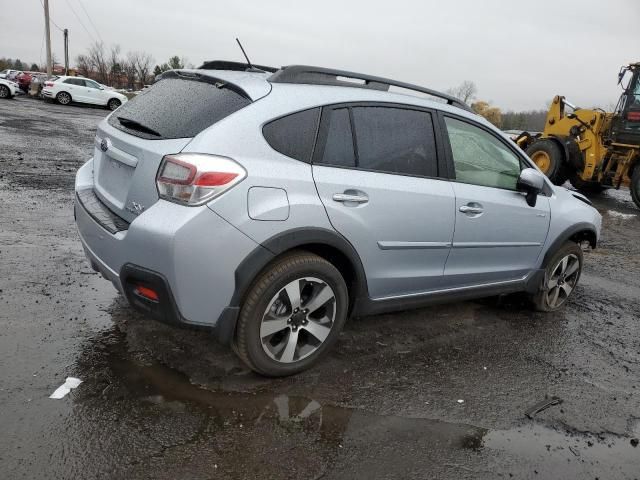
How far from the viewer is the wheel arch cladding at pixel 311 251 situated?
2697mm

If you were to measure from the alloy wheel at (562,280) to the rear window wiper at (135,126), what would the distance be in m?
3.47

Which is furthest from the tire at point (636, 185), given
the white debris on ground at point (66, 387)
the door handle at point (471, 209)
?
the white debris on ground at point (66, 387)

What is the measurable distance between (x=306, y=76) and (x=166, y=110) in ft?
2.81

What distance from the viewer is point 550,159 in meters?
12.1

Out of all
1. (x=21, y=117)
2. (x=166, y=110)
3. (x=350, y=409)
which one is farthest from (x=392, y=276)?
(x=21, y=117)

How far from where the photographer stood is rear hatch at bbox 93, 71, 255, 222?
2766 millimetres

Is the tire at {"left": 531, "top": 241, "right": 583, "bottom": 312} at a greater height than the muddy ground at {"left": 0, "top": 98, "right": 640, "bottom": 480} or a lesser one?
greater

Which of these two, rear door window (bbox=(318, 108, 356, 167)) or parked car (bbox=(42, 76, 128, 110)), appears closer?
rear door window (bbox=(318, 108, 356, 167))

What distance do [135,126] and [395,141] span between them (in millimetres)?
1596

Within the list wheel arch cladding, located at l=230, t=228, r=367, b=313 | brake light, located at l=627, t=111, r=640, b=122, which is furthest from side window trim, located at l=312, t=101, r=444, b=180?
brake light, located at l=627, t=111, r=640, b=122

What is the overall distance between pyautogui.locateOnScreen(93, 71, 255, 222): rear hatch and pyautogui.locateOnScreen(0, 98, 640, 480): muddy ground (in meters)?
0.96

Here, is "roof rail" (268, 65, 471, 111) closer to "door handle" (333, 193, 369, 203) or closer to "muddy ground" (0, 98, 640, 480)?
"door handle" (333, 193, 369, 203)

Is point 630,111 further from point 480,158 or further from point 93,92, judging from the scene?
point 93,92

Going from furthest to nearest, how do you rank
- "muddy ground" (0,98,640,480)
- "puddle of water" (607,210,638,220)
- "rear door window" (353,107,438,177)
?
"puddle of water" (607,210,638,220), "rear door window" (353,107,438,177), "muddy ground" (0,98,640,480)
